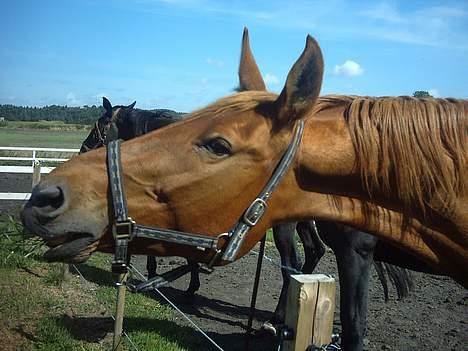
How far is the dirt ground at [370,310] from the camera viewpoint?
5.50 metres

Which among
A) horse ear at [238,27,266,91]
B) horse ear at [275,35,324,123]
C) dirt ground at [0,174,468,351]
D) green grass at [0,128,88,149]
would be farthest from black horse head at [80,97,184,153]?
green grass at [0,128,88,149]

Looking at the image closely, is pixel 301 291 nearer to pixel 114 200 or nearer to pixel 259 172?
pixel 259 172

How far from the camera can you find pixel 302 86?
221 centimetres

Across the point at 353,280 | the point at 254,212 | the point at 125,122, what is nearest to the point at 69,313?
the point at 125,122

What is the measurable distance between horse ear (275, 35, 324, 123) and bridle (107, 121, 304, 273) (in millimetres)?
79

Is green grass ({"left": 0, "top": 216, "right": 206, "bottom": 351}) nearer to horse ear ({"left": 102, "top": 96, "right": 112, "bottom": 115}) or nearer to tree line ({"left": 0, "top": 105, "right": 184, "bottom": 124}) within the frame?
horse ear ({"left": 102, "top": 96, "right": 112, "bottom": 115})

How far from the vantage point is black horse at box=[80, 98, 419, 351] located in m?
4.45


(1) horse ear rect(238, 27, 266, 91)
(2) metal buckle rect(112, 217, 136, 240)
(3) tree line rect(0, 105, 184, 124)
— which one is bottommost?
(2) metal buckle rect(112, 217, 136, 240)

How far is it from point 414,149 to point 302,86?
0.59 meters

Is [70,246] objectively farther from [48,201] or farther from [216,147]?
[216,147]

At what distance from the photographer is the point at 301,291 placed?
6.49 feet

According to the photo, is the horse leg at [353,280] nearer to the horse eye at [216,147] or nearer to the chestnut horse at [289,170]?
the chestnut horse at [289,170]

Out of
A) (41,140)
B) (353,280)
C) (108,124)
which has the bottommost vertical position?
(353,280)

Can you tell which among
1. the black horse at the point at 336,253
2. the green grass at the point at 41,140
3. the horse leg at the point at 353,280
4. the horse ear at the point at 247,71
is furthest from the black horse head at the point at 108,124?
the green grass at the point at 41,140
